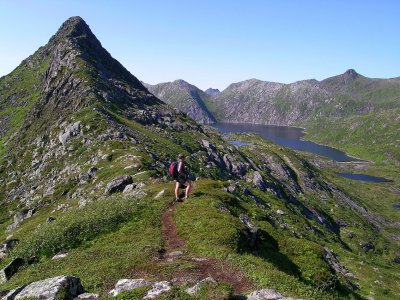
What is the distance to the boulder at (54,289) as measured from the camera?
17719 millimetres

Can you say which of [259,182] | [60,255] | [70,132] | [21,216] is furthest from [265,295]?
[259,182]

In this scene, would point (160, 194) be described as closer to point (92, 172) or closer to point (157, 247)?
point (157, 247)

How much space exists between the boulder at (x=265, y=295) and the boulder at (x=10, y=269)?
16.8 metres

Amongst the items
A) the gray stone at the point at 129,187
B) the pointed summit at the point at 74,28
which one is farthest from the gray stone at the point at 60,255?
the pointed summit at the point at 74,28

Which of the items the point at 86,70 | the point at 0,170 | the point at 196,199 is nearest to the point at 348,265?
the point at 196,199

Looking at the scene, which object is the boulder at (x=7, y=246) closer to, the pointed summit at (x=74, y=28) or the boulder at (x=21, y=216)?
the boulder at (x=21, y=216)

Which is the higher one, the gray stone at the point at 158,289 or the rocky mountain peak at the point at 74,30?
the rocky mountain peak at the point at 74,30

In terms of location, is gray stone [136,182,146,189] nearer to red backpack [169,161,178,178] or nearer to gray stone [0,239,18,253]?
red backpack [169,161,178,178]

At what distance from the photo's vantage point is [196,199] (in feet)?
113

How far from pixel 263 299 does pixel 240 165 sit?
114m

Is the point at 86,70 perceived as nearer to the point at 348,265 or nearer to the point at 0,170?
the point at 0,170

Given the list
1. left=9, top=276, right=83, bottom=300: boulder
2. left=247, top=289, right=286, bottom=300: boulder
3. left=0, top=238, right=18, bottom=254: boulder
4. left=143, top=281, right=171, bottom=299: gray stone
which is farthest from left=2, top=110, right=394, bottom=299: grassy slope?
left=0, top=238, right=18, bottom=254: boulder

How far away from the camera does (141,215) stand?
3238 cm

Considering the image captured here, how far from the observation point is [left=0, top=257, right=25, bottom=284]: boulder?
82.3ft
